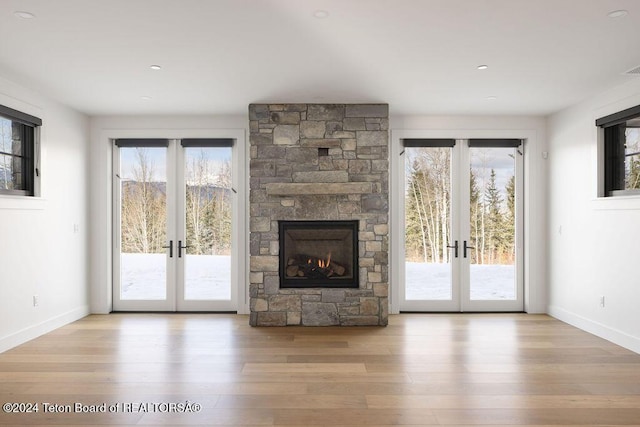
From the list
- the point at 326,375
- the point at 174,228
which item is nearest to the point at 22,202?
the point at 174,228

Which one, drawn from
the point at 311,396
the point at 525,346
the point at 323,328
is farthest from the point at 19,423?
the point at 525,346

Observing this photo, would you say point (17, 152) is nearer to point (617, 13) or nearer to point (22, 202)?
point (22, 202)

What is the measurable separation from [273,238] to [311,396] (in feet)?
8.02

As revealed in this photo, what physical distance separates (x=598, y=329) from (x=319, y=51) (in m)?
4.12

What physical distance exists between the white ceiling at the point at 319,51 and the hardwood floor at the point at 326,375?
8.59 feet

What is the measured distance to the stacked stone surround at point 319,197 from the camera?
5223 mm

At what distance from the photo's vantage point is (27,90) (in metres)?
4.59

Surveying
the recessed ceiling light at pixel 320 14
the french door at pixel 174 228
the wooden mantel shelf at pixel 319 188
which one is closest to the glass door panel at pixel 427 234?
the wooden mantel shelf at pixel 319 188

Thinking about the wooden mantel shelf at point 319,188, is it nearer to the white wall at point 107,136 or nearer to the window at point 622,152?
the white wall at point 107,136

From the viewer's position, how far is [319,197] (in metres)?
5.27

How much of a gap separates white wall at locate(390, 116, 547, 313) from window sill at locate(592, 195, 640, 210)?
1.01 m

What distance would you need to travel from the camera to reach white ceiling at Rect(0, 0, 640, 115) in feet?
9.37

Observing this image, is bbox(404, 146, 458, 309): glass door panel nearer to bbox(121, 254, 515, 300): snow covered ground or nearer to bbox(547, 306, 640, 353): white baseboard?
bbox(121, 254, 515, 300): snow covered ground

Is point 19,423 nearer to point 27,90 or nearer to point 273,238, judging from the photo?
point 273,238
